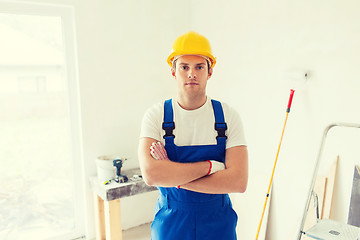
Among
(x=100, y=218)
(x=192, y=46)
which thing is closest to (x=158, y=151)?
(x=192, y=46)

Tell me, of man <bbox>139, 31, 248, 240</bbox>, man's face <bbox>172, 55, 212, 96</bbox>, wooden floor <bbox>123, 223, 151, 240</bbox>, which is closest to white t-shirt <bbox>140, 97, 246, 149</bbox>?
man <bbox>139, 31, 248, 240</bbox>

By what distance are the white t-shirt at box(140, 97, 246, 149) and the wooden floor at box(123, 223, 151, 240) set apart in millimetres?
1948

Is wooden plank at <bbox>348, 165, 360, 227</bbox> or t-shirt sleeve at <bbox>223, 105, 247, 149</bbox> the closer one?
t-shirt sleeve at <bbox>223, 105, 247, 149</bbox>

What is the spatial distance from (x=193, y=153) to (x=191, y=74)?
419 mm

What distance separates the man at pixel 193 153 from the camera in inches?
61.8

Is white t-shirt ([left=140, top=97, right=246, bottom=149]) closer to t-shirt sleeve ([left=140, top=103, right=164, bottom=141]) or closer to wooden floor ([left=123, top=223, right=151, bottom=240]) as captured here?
t-shirt sleeve ([left=140, top=103, right=164, bottom=141])

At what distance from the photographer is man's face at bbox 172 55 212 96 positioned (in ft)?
5.15

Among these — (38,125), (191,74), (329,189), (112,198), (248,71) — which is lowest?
(112,198)

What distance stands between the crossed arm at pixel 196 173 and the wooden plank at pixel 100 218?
1.59 metres

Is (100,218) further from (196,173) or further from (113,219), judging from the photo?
(196,173)

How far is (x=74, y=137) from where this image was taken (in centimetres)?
310

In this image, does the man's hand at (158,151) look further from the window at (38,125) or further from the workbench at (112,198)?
the window at (38,125)

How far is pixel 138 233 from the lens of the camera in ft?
10.8

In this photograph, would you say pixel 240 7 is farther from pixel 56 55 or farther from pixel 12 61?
pixel 12 61
